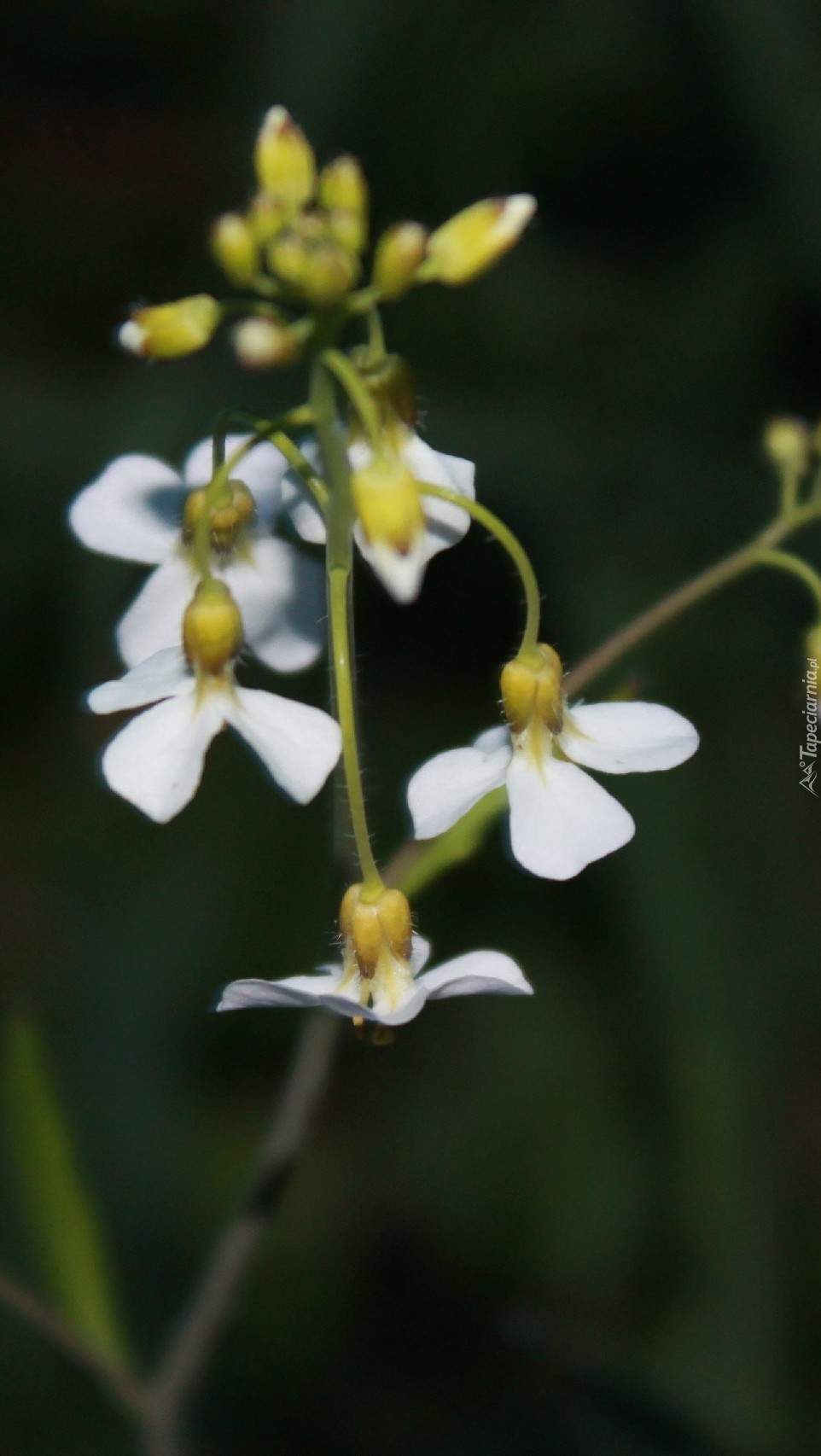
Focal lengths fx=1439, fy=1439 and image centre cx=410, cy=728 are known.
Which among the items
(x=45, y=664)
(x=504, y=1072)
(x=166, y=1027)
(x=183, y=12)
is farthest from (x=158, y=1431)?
(x=183, y=12)

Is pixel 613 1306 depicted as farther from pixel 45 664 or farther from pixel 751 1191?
pixel 45 664

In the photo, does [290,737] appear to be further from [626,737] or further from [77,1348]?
[77,1348]

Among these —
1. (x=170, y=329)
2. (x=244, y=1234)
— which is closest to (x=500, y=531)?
(x=170, y=329)

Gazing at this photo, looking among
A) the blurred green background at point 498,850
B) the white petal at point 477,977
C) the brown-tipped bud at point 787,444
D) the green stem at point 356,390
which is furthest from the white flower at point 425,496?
the blurred green background at point 498,850

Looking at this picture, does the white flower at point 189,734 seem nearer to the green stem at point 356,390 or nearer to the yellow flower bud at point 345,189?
the green stem at point 356,390

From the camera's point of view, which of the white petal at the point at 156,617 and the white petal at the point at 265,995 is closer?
the white petal at the point at 265,995

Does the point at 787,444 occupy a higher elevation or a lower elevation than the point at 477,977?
higher
